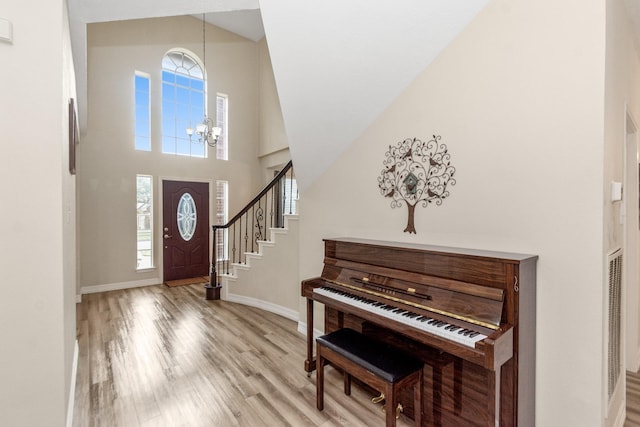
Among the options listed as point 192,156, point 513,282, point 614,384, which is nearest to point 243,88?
point 192,156

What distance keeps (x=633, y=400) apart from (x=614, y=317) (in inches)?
37.9

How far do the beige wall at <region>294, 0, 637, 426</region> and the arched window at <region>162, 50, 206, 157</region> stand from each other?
5.28 metres

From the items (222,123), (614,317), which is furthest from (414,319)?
(222,123)

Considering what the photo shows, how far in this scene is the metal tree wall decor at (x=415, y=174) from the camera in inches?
82.7

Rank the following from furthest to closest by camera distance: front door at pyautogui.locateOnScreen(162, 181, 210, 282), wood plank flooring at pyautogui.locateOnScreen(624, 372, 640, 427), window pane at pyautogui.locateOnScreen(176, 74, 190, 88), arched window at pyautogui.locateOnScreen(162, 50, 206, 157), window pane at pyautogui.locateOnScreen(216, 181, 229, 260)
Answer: window pane at pyautogui.locateOnScreen(216, 181, 229, 260) → window pane at pyautogui.locateOnScreen(176, 74, 190, 88) → arched window at pyautogui.locateOnScreen(162, 50, 206, 157) → front door at pyautogui.locateOnScreen(162, 181, 210, 282) → wood plank flooring at pyautogui.locateOnScreen(624, 372, 640, 427)

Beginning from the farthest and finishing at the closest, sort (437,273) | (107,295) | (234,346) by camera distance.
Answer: (107,295)
(234,346)
(437,273)

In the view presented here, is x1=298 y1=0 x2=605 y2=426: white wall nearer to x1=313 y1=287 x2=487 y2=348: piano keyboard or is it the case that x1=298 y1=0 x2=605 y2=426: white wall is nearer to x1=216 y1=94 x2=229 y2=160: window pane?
x1=313 y1=287 x2=487 y2=348: piano keyboard

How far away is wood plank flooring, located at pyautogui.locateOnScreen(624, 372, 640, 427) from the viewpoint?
2025 mm

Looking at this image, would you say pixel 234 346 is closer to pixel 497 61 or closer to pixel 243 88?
pixel 497 61

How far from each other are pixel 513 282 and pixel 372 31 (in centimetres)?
181

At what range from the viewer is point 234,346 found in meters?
3.09

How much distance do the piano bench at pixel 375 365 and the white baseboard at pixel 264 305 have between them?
1.79m

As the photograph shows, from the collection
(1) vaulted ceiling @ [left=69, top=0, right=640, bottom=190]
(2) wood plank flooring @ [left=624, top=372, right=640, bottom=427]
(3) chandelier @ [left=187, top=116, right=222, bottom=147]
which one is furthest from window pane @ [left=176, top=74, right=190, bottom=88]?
(2) wood plank flooring @ [left=624, top=372, right=640, bottom=427]

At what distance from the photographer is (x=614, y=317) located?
6.12 ft
